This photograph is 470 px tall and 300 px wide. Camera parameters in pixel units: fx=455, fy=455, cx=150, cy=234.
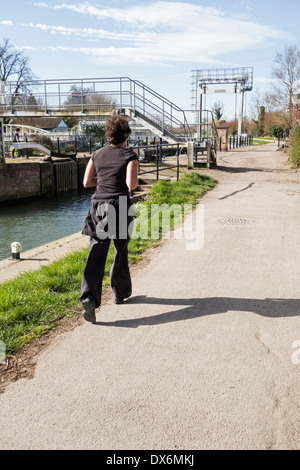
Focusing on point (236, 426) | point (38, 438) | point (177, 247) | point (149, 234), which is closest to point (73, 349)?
point (38, 438)

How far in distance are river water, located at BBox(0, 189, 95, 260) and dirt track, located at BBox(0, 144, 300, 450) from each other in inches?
337

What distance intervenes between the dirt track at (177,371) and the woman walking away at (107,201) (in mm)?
390

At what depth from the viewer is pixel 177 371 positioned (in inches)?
136

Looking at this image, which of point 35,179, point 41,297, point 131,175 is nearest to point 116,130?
point 131,175

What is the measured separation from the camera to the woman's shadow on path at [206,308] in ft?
14.6

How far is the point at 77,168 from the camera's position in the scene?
3288 centimetres

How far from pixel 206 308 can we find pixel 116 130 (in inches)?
79.8

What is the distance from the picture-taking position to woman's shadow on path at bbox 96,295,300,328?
445 centimetres

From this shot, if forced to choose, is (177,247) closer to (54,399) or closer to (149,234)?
(149,234)

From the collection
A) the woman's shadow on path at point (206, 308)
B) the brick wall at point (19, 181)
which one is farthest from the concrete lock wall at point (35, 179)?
the woman's shadow on path at point (206, 308)

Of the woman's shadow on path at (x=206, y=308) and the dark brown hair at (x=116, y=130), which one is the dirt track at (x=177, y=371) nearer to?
the woman's shadow on path at (x=206, y=308)

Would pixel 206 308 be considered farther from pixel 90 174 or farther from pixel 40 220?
pixel 40 220
